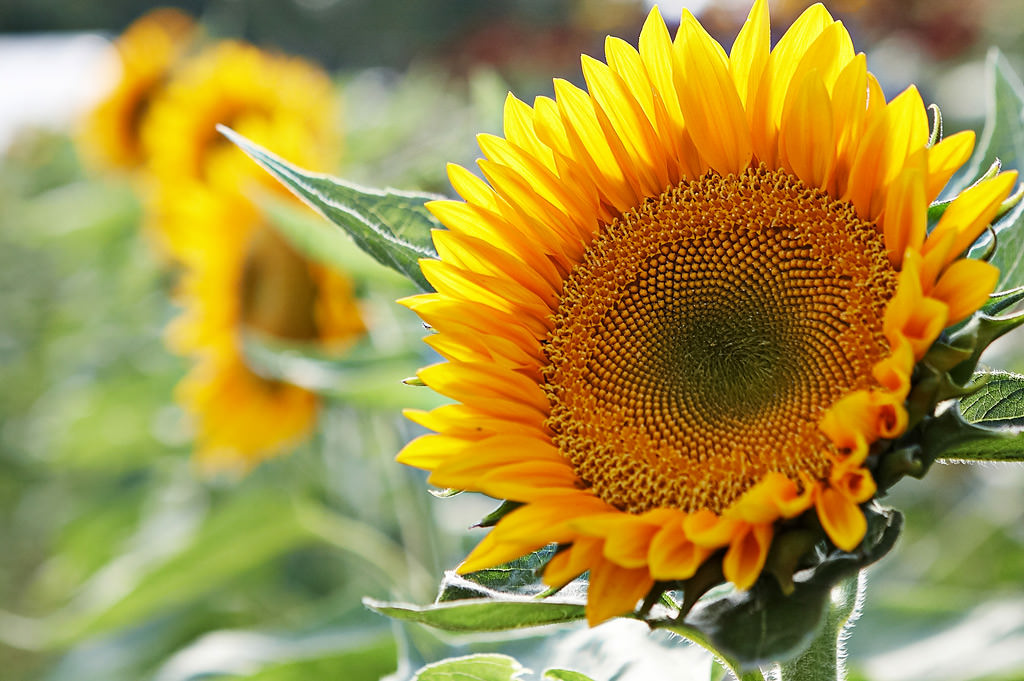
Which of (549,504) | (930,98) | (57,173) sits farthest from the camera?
(57,173)

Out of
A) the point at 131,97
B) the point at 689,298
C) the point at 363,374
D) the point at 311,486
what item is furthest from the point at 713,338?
the point at 131,97

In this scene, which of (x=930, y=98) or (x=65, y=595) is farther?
(x=930, y=98)

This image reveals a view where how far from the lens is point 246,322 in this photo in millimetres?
1298

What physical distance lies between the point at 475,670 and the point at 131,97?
1985mm

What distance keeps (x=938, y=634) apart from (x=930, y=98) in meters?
1.59

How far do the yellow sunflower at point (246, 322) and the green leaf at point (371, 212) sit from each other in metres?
0.73

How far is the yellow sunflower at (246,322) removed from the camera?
1.27 metres

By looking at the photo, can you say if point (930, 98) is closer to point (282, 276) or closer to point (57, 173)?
point (282, 276)

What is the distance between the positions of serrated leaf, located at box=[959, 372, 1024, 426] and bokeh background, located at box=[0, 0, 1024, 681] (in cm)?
19

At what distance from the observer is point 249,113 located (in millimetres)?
1757

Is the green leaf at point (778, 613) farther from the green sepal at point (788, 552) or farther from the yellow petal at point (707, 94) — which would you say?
the yellow petal at point (707, 94)

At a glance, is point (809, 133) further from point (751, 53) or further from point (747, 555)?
point (747, 555)

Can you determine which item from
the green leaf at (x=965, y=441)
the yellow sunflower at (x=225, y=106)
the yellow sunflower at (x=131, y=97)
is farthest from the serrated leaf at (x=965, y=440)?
the yellow sunflower at (x=131, y=97)

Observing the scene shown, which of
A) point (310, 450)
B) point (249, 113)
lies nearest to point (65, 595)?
point (310, 450)
